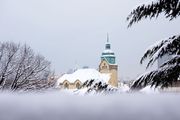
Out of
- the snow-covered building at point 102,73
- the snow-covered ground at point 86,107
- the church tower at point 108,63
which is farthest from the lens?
the church tower at point 108,63

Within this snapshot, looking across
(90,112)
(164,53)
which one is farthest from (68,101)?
(164,53)

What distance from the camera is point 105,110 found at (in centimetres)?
87

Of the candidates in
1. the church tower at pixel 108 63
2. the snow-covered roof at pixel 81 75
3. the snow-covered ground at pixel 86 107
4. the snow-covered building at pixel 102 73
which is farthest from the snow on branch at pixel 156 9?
the church tower at pixel 108 63

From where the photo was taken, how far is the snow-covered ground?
836 mm

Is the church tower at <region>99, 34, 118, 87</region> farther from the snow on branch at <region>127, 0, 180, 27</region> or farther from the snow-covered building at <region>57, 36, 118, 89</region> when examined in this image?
the snow on branch at <region>127, 0, 180, 27</region>

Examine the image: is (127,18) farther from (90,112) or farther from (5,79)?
(5,79)

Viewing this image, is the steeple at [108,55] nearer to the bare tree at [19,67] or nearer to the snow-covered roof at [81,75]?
the snow-covered roof at [81,75]

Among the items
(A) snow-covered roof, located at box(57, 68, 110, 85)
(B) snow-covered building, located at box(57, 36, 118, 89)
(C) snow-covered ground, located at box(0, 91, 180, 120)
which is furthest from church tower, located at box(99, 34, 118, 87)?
(C) snow-covered ground, located at box(0, 91, 180, 120)

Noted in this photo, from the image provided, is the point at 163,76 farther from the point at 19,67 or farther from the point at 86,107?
the point at 19,67

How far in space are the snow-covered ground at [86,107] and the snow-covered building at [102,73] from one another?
62374 millimetres

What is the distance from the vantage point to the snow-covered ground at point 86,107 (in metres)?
0.84

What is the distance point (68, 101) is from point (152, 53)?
173 inches

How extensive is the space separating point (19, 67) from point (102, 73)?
44374 millimetres

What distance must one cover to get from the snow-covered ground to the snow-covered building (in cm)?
6237
